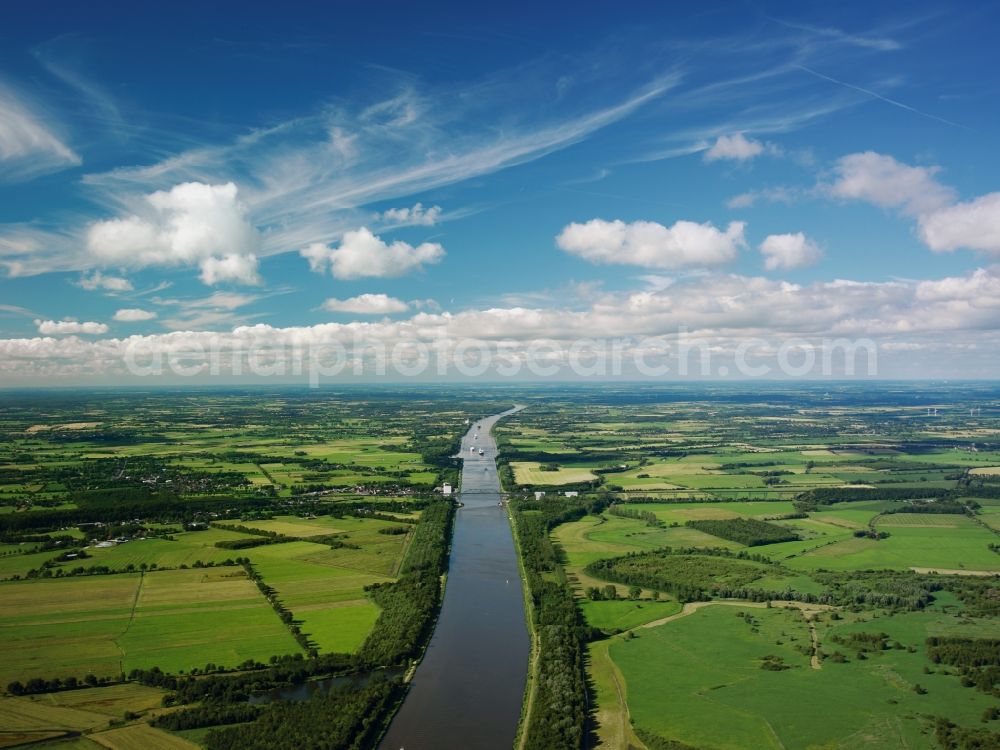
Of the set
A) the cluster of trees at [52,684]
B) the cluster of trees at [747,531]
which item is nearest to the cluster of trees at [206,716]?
the cluster of trees at [52,684]

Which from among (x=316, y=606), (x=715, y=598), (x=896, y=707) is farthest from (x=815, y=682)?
(x=316, y=606)

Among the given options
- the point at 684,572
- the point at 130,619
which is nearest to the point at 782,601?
the point at 684,572

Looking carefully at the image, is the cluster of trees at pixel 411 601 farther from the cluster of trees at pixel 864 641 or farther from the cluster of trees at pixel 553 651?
the cluster of trees at pixel 864 641

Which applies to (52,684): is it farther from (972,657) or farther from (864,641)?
(972,657)

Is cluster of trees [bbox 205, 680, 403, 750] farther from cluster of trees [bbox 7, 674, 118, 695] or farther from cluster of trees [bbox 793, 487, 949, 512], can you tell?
cluster of trees [bbox 793, 487, 949, 512]

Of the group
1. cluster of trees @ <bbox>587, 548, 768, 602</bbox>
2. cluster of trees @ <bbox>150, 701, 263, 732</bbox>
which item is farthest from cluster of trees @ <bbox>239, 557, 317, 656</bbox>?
cluster of trees @ <bbox>587, 548, 768, 602</bbox>

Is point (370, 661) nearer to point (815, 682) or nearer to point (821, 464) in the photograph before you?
point (815, 682)

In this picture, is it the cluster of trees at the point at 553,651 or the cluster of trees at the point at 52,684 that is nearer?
the cluster of trees at the point at 553,651
